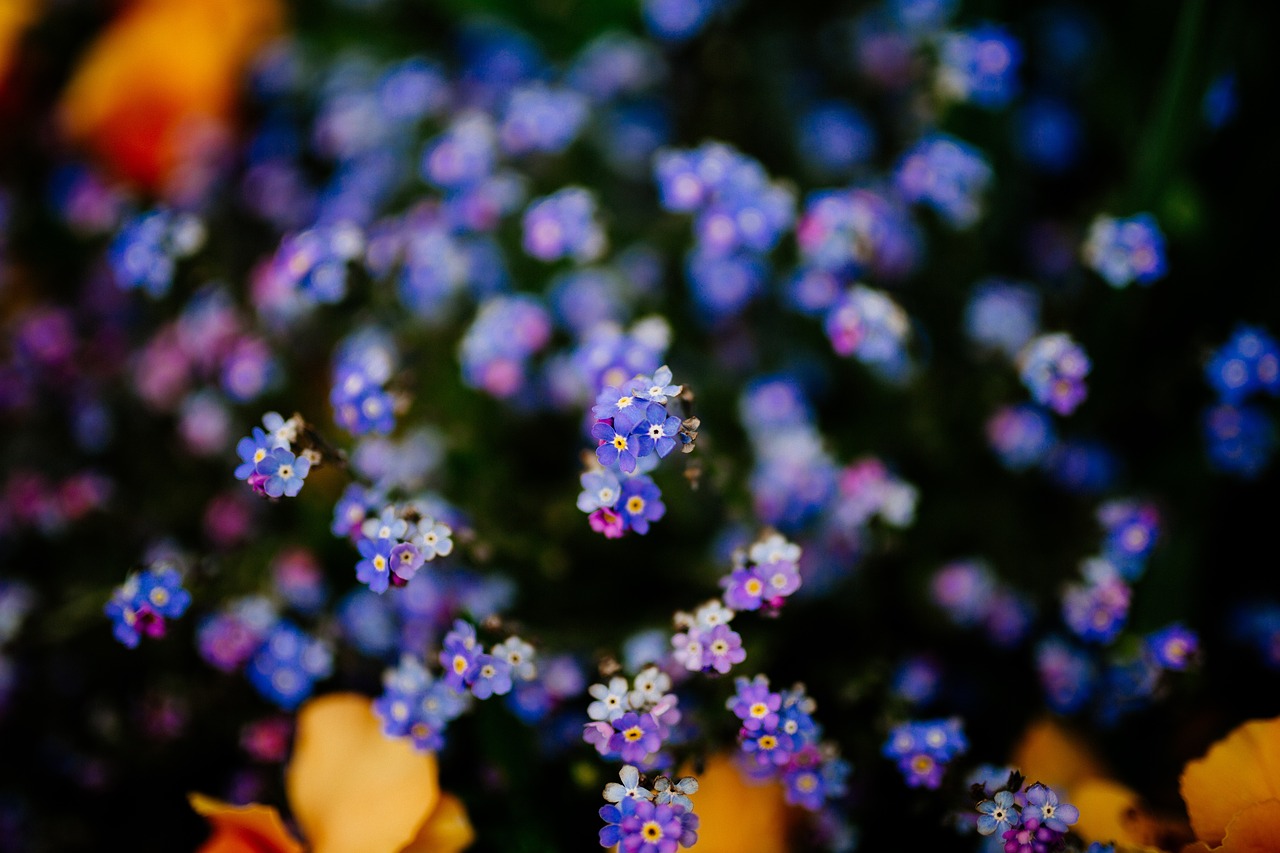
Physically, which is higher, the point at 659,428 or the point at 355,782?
the point at 659,428

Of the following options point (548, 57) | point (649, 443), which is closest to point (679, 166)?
point (649, 443)

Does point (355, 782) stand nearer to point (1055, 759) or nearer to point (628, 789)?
point (628, 789)

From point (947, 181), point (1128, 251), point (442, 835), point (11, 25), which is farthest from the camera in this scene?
point (11, 25)

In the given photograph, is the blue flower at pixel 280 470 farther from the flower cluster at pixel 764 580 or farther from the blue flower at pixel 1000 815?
the blue flower at pixel 1000 815

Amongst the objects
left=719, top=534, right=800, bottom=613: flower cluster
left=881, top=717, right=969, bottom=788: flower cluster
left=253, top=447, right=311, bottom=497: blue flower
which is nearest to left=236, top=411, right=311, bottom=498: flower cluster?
left=253, top=447, right=311, bottom=497: blue flower

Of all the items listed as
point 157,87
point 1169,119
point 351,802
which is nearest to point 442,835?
point 351,802

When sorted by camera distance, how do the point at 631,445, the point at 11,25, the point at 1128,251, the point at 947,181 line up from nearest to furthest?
the point at 631,445 → the point at 1128,251 → the point at 947,181 → the point at 11,25

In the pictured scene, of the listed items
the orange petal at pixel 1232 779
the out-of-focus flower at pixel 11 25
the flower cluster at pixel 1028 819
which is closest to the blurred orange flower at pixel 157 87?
the out-of-focus flower at pixel 11 25

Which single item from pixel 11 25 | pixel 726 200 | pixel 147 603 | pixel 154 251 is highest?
pixel 11 25
